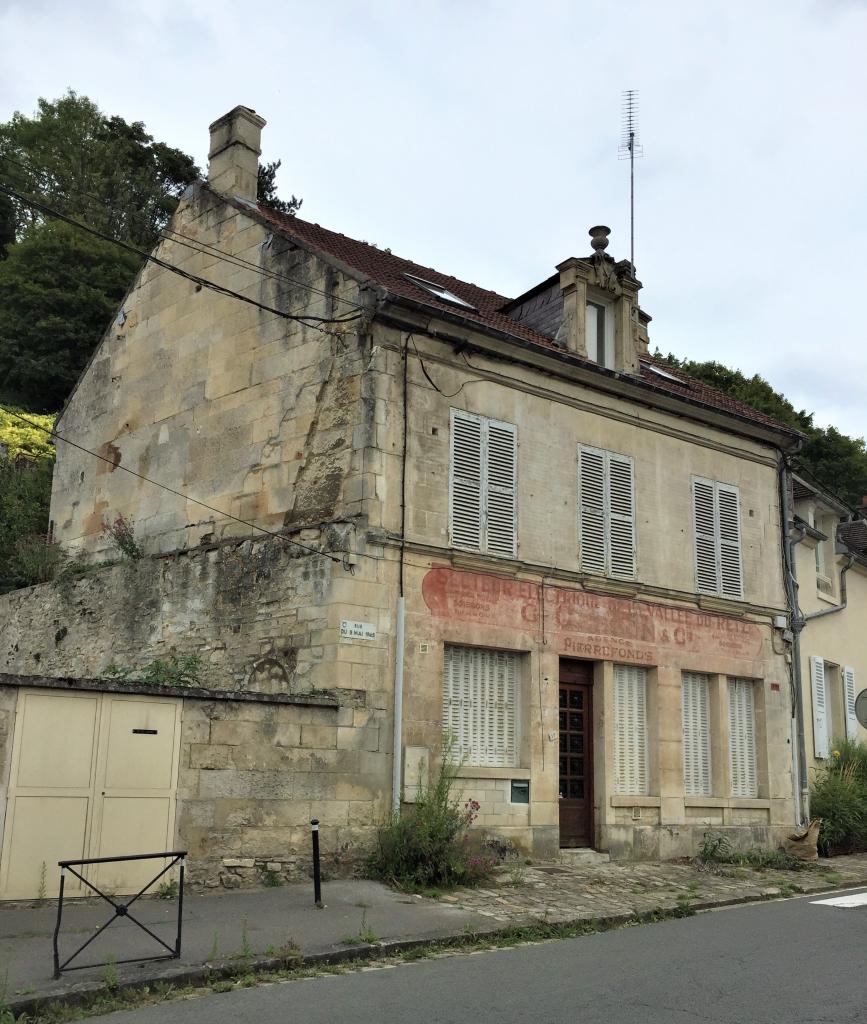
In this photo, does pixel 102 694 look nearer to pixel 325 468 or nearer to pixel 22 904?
pixel 22 904

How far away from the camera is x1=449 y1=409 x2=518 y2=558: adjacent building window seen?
12.9 m

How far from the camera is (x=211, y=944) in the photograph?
25.3 feet

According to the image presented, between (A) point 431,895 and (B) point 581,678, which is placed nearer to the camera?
(A) point 431,895

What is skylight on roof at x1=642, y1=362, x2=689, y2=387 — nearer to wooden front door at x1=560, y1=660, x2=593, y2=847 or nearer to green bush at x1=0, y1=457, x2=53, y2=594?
wooden front door at x1=560, y1=660, x2=593, y2=847

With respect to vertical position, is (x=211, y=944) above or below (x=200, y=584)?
below

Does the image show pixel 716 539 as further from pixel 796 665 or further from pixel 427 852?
pixel 427 852

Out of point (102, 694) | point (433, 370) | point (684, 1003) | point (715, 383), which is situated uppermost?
point (715, 383)

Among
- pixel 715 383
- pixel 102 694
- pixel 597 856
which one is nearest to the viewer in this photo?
pixel 102 694

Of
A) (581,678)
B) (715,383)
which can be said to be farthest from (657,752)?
(715,383)

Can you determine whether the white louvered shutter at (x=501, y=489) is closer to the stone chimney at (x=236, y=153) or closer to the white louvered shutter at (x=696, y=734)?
the white louvered shutter at (x=696, y=734)

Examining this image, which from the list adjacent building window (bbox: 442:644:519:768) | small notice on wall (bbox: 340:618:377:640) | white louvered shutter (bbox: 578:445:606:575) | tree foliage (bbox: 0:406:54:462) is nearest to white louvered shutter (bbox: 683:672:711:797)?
white louvered shutter (bbox: 578:445:606:575)

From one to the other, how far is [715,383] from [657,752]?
998 inches

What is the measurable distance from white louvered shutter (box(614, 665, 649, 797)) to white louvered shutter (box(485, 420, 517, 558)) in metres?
2.55

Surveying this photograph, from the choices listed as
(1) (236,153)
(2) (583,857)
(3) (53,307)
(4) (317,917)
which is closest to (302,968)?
(4) (317,917)
